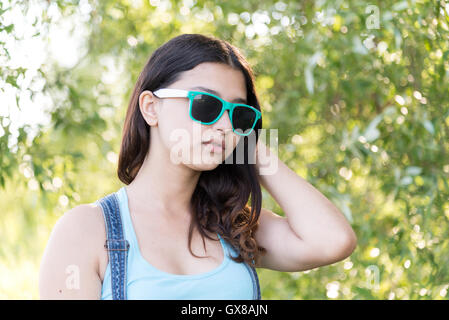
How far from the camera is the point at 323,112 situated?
2676 mm

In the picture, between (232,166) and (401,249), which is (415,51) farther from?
(232,166)

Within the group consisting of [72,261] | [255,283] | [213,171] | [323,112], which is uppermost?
[323,112]

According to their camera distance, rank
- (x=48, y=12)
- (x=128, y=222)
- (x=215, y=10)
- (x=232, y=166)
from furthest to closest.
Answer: (x=215, y=10), (x=48, y=12), (x=232, y=166), (x=128, y=222)

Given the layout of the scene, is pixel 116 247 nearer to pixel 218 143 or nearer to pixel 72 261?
pixel 72 261

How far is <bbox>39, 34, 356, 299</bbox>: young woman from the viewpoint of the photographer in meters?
1.27

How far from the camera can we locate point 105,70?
9.57ft

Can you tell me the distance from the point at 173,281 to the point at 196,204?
1.10ft

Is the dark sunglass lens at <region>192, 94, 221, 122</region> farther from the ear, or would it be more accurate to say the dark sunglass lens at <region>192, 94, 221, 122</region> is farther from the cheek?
the ear

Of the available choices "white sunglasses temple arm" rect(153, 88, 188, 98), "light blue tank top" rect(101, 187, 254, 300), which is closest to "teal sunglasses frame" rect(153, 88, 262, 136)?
"white sunglasses temple arm" rect(153, 88, 188, 98)

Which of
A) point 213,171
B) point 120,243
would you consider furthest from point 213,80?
point 120,243
